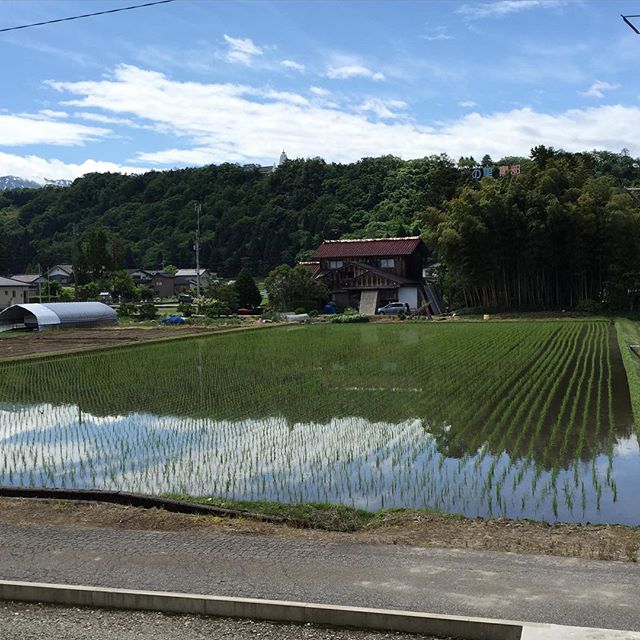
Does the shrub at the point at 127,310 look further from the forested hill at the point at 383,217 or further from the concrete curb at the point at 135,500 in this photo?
the concrete curb at the point at 135,500

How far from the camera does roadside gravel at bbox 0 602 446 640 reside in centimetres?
409

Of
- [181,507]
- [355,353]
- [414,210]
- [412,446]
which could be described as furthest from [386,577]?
[414,210]

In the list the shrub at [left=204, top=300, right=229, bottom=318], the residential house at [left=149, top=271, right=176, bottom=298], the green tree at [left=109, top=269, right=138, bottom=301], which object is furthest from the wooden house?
the residential house at [left=149, top=271, right=176, bottom=298]

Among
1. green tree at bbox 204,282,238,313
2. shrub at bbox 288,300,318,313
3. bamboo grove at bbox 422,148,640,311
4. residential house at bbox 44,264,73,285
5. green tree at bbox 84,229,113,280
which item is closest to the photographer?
bamboo grove at bbox 422,148,640,311

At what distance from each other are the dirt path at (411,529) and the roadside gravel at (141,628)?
1.41m

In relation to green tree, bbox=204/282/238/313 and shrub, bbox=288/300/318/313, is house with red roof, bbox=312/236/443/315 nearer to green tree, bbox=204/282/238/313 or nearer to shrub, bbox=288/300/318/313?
shrub, bbox=288/300/318/313

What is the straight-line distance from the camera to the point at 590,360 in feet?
58.2

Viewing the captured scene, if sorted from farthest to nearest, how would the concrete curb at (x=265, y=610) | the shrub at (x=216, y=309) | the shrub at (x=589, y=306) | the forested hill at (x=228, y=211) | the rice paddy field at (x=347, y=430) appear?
the forested hill at (x=228, y=211)
the shrub at (x=216, y=309)
the shrub at (x=589, y=306)
the rice paddy field at (x=347, y=430)
the concrete curb at (x=265, y=610)

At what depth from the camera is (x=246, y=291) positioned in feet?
156

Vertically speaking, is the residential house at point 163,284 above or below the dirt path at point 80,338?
above

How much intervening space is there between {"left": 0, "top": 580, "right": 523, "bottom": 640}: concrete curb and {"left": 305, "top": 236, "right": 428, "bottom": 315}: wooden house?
39228mm

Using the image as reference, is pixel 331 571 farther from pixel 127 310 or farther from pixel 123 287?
pixel 123 287

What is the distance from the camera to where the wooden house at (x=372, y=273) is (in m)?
44.6

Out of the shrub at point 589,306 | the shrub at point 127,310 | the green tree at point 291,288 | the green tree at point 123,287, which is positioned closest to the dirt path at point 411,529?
the shrub at point 589,306
